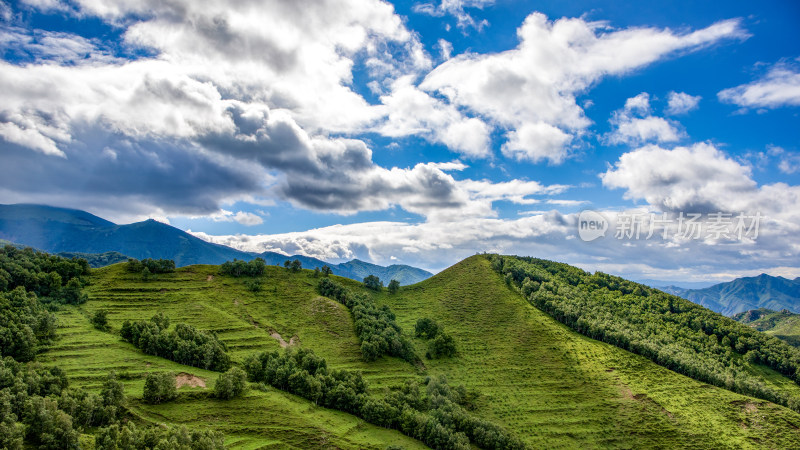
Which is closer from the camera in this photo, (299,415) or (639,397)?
(299,415)

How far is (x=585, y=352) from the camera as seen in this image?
164 metres

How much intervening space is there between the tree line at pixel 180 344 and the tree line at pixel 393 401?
39.0 ft

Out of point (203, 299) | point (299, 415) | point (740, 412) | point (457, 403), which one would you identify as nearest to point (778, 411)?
point (740, 412)

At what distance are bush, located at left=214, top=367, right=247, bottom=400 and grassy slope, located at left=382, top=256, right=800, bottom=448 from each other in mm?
80128

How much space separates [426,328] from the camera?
19012 centimetres

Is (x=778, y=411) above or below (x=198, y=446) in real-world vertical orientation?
above

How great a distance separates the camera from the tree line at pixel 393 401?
115938 millimetres

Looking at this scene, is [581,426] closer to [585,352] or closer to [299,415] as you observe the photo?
[585,352]

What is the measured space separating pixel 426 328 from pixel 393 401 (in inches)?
2567

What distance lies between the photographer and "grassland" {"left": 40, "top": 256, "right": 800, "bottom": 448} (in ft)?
353

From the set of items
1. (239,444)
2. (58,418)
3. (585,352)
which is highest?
(585,352)

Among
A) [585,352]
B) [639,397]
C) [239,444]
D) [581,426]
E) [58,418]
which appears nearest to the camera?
[58,418]

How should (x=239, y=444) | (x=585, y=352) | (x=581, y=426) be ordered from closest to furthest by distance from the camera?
(x=239, y=444), (x=581, y=426), (x=585, y=352)

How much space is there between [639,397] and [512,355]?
1915 inches
